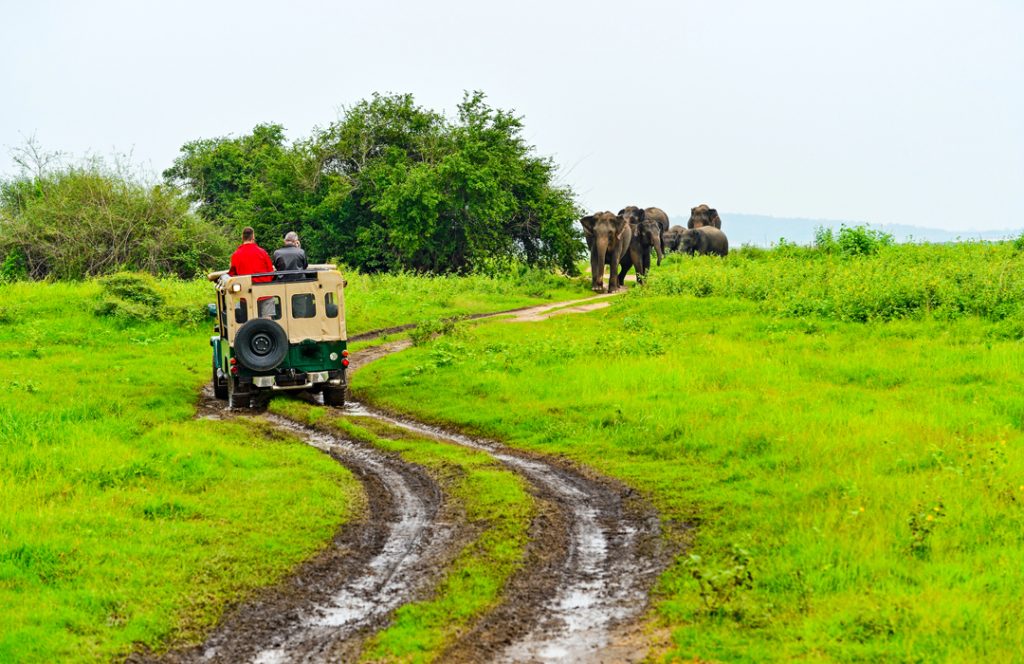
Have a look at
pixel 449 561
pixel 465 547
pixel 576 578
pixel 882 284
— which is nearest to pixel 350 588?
pixel 449 561

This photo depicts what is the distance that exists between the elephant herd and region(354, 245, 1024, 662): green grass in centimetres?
1162

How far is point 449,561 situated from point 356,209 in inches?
1376

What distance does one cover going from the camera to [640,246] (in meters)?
43.1

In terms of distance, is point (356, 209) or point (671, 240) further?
point (671, 240)

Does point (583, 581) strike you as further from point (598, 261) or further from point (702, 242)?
point (702, 242)

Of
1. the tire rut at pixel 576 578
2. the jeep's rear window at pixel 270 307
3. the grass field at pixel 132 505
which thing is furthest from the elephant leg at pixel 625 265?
the tire rut at pixel 576 578

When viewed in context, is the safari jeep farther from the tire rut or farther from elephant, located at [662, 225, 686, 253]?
elephant, located at [662, 225, 686, 253]

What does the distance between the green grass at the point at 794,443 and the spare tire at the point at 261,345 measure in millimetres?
2495

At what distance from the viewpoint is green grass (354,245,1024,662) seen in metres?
8.33

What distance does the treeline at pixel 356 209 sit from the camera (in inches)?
1470

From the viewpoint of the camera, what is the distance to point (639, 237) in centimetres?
4266

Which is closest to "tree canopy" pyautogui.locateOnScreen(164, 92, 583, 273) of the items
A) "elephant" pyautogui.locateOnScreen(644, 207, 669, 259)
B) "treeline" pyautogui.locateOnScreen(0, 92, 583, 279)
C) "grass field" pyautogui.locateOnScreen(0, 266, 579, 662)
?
"treeline" pyautogui.locateOnScreen(0, 92, 583, 279)

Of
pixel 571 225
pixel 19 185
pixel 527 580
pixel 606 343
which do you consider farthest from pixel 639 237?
pixel 527 580

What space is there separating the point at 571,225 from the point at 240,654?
38.2 meters
